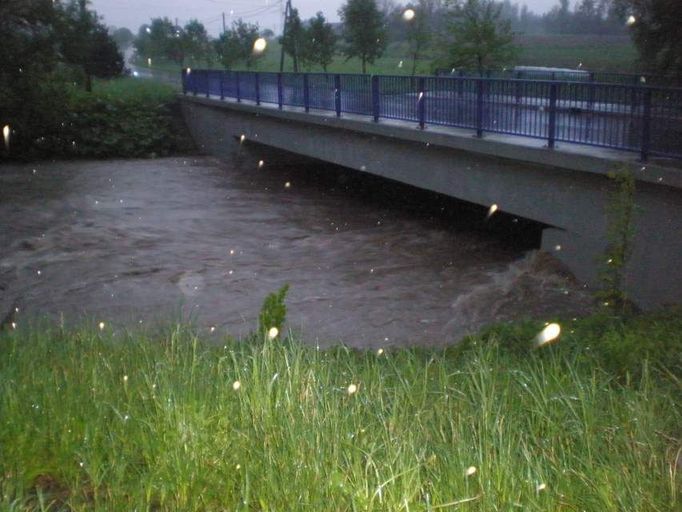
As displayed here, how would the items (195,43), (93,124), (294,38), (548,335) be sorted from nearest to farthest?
(548,335)
(93,124)
(294,38)
(195,43)

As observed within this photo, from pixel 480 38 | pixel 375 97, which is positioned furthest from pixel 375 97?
pixel 480 38

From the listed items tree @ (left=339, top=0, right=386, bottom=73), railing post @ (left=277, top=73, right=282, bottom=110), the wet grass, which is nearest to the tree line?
tree @ (left=339, top=0, right=386, bottom=73)

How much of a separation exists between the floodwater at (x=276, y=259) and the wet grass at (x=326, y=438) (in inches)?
212

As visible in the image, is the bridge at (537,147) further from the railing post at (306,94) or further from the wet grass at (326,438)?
the wet grass at (326,438)

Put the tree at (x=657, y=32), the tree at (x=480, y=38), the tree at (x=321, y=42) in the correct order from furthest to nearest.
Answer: the tree at (x=321, y=42) → the tree at (x=480, y=38) → the tree at (x=657, y=32)

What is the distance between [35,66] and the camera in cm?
3384

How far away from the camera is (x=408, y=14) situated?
35250mm

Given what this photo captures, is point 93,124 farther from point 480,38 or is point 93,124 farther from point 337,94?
point 337,94

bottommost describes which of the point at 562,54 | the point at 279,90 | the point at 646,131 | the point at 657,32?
the point at 646,131

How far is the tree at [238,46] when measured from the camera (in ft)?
172

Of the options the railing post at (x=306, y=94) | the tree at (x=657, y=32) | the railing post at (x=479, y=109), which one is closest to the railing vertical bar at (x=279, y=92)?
the railing post at (x=306, y=94)

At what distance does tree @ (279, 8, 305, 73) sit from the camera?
142ft

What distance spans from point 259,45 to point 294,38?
9264mm

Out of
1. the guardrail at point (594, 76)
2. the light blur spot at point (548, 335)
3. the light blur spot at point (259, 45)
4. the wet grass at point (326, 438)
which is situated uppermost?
the light blur spot at point (259, 45)
